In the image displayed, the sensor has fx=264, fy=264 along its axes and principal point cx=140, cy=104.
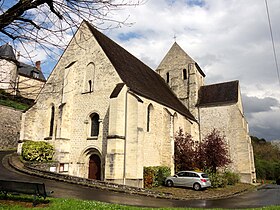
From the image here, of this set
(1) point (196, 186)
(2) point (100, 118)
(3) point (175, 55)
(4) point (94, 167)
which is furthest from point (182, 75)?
(4) point (94, 167)

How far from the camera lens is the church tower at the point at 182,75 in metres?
33.5

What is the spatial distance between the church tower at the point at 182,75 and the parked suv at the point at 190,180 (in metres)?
14.2

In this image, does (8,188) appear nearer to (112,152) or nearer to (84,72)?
(112,152)

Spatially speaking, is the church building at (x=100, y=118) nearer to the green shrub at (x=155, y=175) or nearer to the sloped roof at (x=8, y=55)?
the green shrub at (x=155, y=175)

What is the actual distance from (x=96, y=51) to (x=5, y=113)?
60.2 ft

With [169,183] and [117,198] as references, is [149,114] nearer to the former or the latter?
[169,183]

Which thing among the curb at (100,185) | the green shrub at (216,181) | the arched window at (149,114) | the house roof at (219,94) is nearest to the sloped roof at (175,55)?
the house roof at (219,94)

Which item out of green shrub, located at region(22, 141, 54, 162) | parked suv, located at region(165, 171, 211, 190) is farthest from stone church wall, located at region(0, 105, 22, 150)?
parked suv, located at region(165, 171, 211, 190)

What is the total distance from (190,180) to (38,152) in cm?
1123

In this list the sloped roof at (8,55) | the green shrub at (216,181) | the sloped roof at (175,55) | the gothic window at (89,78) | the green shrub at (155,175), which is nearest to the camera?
the sloped roof at (8,55)

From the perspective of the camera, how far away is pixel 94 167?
18.8 meters

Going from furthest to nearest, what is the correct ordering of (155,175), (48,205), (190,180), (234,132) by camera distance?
1. (234,132)
2. (155,175)
3. (190,180)
4. (48,205)

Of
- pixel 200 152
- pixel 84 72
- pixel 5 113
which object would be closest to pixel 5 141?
pixel 5 113

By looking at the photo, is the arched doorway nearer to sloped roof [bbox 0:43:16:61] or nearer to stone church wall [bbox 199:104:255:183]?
sloped roof [bbox 0:43:16:61]
